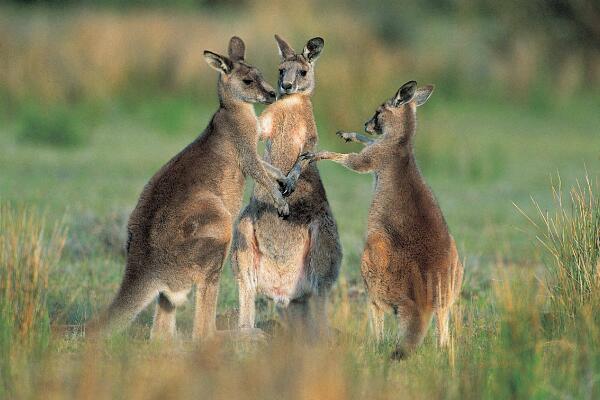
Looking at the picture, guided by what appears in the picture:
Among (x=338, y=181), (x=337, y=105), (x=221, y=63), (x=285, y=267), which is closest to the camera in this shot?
(x=285, y=267)

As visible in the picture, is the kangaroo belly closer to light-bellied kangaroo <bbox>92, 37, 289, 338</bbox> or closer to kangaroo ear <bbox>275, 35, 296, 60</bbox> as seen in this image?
light-bellied kangaroo <bbox>92, 37, 289, 338</bbox>

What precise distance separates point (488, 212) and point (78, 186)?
475 cm

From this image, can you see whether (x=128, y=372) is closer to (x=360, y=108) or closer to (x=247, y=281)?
(x=247, y=281)

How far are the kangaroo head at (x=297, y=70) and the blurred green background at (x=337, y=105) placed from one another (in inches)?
85.9

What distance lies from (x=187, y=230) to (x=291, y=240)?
0.98 m

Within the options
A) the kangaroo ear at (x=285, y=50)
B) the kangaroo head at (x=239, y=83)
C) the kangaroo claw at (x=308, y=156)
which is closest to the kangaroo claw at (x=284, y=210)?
the kangaroo claw at (x=308, y=156)

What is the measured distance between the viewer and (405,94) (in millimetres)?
7387

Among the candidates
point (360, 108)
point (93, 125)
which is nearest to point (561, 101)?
point (360, 108)

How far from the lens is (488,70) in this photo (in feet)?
72.0

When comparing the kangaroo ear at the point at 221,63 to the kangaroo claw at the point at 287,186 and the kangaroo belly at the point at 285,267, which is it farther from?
the kangaroo belly at the point at 285,267

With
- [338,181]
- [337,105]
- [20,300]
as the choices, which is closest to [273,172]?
[20,300]

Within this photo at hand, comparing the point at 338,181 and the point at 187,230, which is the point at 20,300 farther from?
the point at 338,181

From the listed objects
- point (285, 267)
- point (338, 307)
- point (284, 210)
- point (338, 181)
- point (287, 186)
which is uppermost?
point (338, 181)

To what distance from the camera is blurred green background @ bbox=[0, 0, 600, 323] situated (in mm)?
12109
